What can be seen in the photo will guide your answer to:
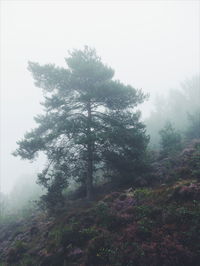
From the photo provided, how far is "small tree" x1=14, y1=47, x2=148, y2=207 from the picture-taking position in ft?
45.9

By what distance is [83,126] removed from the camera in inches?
560

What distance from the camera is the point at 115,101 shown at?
1548 cm

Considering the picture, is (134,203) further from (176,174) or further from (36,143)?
(36,143)

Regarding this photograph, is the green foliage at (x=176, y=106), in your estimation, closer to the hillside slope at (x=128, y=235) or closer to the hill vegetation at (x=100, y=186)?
the hill vegetation at (x=100, y=186)

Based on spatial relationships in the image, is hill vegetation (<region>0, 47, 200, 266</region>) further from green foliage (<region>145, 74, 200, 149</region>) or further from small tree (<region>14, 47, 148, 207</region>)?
green foliage (<region>145, 74, 200, 149</region>)

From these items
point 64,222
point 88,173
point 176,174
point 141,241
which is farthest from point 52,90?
point 141,241

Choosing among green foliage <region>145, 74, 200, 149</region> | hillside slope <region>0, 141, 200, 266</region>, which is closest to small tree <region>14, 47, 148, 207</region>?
hillside slope <region>0, 141, 200, 266</region>

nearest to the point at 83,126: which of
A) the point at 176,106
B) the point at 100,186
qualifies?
the point at 100,186

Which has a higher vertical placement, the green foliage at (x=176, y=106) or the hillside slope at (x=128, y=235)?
the green foliage at (x=176, y=106)

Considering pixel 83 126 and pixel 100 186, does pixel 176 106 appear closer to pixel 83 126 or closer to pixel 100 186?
pixel 100 186

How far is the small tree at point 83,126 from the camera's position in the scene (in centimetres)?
1400

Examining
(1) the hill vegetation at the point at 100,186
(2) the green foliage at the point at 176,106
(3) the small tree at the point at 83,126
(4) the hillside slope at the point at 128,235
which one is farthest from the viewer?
(2) the green foliage at the point at 176,106

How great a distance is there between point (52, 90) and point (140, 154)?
8769 mm

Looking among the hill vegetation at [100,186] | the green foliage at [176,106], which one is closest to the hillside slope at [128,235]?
the hill vegetation at [100,186]
